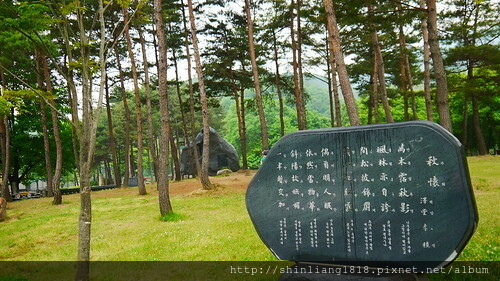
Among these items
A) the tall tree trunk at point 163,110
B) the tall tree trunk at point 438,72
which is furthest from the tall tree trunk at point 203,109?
the tall tree trunk at point 438,72

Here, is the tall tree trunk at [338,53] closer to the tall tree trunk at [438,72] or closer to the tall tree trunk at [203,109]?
the tall tree trunk at [438,72]

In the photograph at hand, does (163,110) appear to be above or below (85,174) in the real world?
above

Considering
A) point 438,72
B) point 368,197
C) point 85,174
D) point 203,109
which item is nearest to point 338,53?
point 438,72

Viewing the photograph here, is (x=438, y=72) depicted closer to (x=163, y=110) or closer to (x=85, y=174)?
(x=163, y=110)

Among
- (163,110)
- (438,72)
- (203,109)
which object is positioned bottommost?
(163,110)

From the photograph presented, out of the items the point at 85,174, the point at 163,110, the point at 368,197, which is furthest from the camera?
the point at 163,110

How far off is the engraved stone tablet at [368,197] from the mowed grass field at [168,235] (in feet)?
7.47

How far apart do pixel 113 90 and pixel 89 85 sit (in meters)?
33.2

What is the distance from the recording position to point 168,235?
940cm

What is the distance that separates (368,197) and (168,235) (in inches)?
260

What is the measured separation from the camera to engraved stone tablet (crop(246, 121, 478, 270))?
3.92 m

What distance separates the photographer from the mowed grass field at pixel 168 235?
734cm

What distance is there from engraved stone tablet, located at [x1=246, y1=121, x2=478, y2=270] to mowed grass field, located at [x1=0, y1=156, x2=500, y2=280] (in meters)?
2.28

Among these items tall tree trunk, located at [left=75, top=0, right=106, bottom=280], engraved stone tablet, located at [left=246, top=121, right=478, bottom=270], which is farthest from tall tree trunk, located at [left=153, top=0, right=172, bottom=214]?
engraved stone tablet, located at [left=246, top=121, right=478, bottom=270]
